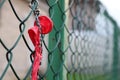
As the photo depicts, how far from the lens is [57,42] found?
1.27 metres

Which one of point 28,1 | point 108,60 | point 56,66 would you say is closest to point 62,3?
point 56,66

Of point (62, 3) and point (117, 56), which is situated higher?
point (62, 3)

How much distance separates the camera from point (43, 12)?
1.23 meters

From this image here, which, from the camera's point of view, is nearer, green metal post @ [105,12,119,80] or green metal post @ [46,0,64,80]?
green metal post @ [46,0,64,80]

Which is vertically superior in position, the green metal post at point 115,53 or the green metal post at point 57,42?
the green metal post at point 57,42

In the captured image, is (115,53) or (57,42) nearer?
(57,42)

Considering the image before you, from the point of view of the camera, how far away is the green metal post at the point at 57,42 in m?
1.28

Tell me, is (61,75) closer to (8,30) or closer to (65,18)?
(65,18)

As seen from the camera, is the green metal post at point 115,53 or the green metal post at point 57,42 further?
the green metal post at point 115,53

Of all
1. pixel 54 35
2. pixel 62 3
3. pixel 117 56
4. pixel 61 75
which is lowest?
pixel 117 56

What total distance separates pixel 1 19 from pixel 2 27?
0.8 inches

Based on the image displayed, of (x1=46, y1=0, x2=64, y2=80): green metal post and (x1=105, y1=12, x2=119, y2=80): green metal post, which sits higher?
(x1=46, y1=0, x2=64, y2=80): green metal post

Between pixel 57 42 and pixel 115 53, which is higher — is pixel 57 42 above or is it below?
above

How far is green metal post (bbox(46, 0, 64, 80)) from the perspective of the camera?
128 centimetres
